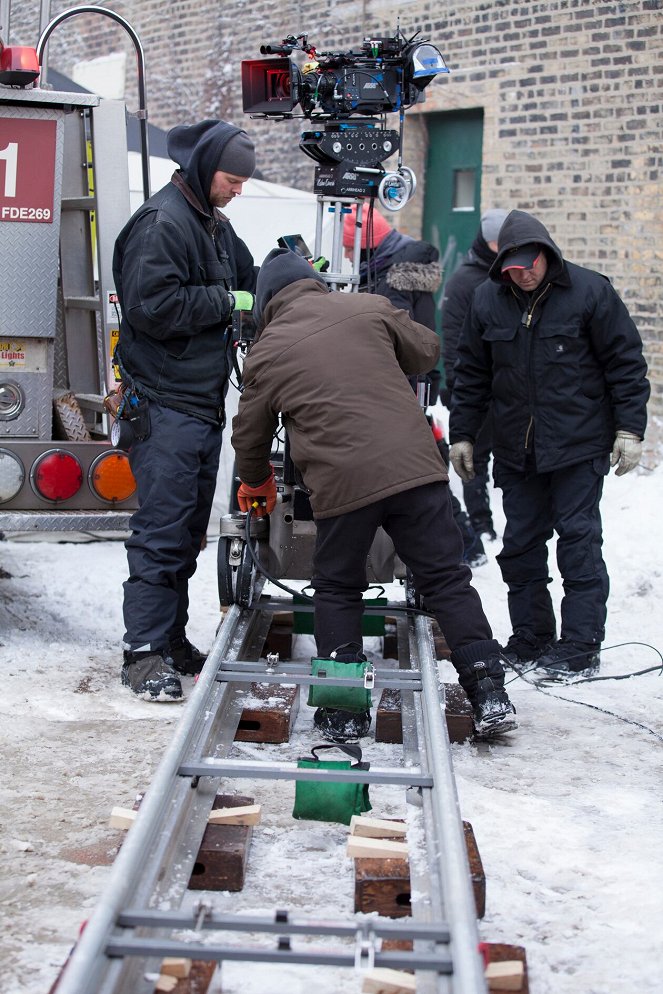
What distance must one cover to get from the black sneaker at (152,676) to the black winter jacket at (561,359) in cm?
182

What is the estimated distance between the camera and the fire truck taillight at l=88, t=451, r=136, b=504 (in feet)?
17.3

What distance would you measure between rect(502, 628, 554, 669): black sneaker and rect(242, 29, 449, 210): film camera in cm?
202

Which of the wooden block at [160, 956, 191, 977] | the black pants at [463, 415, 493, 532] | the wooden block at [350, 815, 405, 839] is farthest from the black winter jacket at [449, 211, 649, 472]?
the wooden block at [160, 956, 191, 977]

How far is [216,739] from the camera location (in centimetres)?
379

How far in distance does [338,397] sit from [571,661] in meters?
1.95

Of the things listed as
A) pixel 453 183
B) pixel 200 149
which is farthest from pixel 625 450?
pixel 453 183

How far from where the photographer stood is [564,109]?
382 inches

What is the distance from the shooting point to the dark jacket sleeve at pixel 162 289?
4.67m

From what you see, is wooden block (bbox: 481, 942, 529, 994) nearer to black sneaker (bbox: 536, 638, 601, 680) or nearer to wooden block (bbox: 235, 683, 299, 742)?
wooden block (bbox: 235, 683, 299, 742)

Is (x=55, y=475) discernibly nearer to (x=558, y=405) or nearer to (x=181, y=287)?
(x=181, y=287)

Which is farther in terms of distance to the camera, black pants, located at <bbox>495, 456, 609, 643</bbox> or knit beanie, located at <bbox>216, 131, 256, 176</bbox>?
black pants, located at <bbox>495, 456, 609, 643</bbox>

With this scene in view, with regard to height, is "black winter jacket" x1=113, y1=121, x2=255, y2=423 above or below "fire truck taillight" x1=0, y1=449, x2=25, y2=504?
above

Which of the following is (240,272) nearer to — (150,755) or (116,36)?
(150,755)

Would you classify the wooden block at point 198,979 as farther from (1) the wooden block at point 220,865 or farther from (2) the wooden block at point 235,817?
(2) the wooden block at point 235,817
